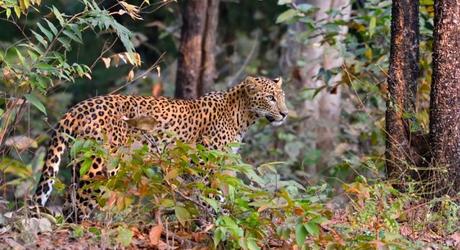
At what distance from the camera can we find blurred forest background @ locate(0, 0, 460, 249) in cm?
786

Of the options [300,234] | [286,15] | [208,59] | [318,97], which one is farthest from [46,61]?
[318,97]

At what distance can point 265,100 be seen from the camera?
1089cm

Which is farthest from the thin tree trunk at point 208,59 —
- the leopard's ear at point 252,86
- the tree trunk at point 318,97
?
the leopard's ear at point 252,86

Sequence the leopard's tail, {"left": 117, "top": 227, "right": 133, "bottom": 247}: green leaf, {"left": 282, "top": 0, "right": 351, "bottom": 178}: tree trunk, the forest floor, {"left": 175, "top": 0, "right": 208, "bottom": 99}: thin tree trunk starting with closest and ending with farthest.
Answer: {"left": 117, "top": 227, "right": 133, "bottom": 247}: green leaf
the forest floor
the leopard's tail
{"left": 175, "top": 0, "right": 208, "bottom": 99}: thin tree trunk
{"left": 282, "top": 0, "right": 351, "bottom": 178}: tree trunk

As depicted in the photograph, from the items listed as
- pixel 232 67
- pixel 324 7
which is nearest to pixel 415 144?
pixel 324 7

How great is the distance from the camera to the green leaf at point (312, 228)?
7.01m

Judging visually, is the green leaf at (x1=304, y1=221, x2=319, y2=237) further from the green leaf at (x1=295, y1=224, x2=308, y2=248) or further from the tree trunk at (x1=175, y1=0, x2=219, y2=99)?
the tree trunk at (x1=175, y1=0, x2=219, y2=99)

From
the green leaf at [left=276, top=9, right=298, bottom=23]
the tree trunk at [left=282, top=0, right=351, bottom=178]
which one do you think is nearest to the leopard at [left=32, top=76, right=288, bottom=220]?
the green leaf at [left=276, top=9, right=298, bottom=23]

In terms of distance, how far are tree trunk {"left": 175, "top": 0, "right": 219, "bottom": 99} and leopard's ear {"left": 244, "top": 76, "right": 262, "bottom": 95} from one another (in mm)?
2115

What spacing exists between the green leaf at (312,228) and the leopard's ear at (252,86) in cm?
394

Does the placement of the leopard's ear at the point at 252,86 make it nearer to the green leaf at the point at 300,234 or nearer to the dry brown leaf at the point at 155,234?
the dry brown leaf at the point at 155,234

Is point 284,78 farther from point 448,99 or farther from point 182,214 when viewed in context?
point 182,214

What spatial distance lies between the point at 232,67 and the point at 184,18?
20.3 feet

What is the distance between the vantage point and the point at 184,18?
13219 mm
